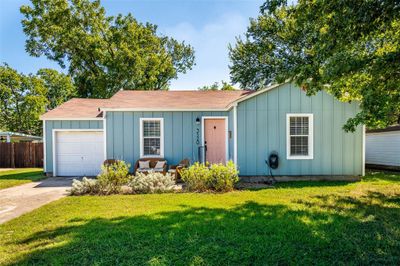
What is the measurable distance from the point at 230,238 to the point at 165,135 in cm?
649

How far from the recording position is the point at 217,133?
10102mm

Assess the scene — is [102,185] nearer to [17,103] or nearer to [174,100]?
[174,100]

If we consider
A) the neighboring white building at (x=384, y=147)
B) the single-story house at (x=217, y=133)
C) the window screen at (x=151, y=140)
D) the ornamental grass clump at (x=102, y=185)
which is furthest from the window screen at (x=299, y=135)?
the ornamental grass clump at (x=102, y=185)

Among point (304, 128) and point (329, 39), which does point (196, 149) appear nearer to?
point (304, 128)

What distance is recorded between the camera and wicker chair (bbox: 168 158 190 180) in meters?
8.98

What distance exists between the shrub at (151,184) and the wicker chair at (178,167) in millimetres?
1441

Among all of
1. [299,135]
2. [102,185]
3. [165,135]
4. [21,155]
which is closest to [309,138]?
[299,135]

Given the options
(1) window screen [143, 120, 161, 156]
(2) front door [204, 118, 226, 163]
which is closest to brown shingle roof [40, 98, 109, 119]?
(1) window screen [143, 120, 161, 156]

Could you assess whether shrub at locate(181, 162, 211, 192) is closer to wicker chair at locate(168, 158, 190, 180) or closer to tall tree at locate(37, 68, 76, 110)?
wicker chair at locate(168, 158, 190, 180)

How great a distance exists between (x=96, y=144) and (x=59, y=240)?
7.66 m

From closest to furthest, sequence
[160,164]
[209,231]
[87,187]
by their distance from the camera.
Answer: [209,231] → [87,187] → [160,164]

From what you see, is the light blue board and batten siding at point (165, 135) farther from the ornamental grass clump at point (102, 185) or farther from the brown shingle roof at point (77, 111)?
the ornamental grass clump at point (102, 185)

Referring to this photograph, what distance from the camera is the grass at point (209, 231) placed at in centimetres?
321

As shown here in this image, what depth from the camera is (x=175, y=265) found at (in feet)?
9.86
